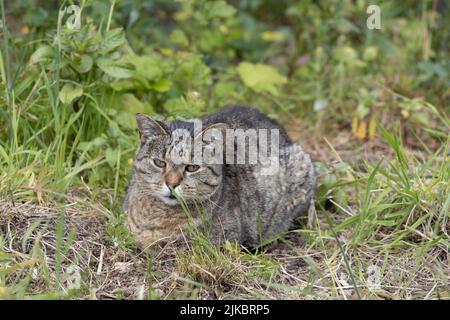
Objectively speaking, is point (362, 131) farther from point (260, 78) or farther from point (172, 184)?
point (172, 184)

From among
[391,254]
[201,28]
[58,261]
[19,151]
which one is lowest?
[391,254]

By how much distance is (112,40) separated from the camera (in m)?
4.47

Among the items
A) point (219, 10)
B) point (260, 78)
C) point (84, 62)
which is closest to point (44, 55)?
point (84, 62)

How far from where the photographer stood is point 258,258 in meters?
3.94

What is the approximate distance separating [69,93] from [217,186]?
1138mm

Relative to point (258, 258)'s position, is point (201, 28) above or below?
above

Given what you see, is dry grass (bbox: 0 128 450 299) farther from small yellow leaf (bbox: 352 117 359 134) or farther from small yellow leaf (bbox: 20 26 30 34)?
small yellow leaf (bbox: 20 26 30 34)

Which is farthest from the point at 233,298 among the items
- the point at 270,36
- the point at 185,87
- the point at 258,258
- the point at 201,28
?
the point at 270,36

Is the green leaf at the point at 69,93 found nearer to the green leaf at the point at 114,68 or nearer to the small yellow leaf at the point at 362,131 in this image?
the green leaf at the point at 114,68

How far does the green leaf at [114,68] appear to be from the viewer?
448 cm

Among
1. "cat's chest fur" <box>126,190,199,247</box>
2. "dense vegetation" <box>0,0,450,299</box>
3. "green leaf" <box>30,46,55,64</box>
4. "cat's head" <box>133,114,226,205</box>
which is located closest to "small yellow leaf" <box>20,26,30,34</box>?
"dense vegetation" <box>0,0,450,299</box>

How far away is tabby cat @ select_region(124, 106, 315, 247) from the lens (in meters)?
3.90
